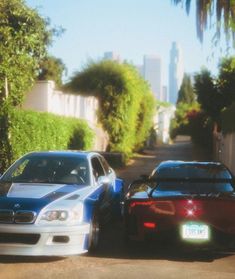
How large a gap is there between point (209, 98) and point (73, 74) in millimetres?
7709

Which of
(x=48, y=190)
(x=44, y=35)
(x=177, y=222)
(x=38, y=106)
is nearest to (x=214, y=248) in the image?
(x=177, y=222)

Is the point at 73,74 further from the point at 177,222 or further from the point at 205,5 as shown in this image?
the point at 177,222

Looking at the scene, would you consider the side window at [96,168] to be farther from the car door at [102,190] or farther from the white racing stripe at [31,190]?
the white racing stripe at [31,190]

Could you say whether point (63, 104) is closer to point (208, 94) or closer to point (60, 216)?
point (208, 94)

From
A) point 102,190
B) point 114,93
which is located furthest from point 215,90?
point 102,190

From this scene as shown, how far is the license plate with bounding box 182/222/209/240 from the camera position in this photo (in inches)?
278

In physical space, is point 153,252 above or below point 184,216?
below

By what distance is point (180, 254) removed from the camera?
763 cm

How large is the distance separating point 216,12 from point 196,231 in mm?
7291

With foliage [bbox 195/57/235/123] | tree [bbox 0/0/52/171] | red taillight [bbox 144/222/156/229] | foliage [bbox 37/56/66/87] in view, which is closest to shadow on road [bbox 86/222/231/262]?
red taillight [bbox 144/222/156/229]

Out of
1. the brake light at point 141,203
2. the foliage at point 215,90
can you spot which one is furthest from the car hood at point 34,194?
the foliage at point 215,90

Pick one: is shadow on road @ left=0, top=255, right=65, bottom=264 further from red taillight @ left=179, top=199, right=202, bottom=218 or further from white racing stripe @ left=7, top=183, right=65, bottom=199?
red taillight @ left=179, top=199, right=202, bottom=218

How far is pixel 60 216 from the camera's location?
690 centimetres

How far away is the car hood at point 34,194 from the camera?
688cm
